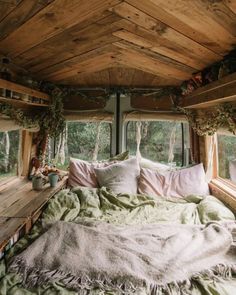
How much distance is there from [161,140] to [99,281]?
2.48 meters

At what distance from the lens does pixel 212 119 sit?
105 inches

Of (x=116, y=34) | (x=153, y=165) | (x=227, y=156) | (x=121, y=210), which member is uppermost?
(x=116, y=34)

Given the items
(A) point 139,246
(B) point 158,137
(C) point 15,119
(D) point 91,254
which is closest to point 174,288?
(A) point 139,246

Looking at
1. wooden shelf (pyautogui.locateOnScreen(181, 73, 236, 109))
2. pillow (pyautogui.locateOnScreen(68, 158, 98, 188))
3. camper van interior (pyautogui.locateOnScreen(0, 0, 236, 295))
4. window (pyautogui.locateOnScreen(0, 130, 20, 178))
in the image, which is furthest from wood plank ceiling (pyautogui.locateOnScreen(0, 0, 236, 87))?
pillow (pyautogui.locateOnScreen(68, 158, 98, 188))

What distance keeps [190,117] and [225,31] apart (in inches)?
64.1

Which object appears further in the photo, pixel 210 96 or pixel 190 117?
pixel 190 117

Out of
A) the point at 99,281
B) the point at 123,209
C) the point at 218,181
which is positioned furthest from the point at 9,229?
the point at 218,181

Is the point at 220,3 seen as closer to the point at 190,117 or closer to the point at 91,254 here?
the point at 91,254

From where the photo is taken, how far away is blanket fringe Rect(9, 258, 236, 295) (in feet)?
4.48

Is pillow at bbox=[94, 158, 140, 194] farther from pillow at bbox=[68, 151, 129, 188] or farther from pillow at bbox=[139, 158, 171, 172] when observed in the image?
pillow at bbox=[139, 158, 171, 172]

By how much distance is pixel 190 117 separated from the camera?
3195 millimetres

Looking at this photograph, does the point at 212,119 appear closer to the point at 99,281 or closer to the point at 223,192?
the point at 223,192

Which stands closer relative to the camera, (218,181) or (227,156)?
(227,156)

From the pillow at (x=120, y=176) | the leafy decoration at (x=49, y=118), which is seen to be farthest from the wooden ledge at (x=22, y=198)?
the leafy decoration at (x=49, y=118)
